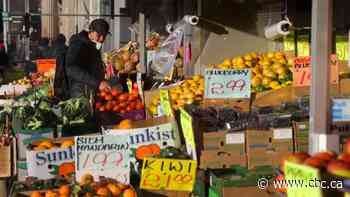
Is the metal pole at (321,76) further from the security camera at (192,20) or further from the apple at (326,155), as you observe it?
the security camera at (192,20)

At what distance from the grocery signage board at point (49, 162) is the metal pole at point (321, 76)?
223 centimetres

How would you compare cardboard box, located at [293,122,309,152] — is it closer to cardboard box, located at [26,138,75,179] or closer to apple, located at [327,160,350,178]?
cardboard box, located at [26,138,75,179]

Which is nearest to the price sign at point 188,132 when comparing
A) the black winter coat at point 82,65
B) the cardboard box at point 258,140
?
the cardboard box at point 258,140

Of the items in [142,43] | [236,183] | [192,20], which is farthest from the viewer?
[142,43]

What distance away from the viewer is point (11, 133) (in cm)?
627

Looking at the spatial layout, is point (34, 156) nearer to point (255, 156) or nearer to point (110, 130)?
point (110, 130)

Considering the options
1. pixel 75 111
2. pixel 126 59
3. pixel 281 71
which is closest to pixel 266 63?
pixel 281 71

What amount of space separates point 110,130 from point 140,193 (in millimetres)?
876

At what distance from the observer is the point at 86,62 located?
7871mm

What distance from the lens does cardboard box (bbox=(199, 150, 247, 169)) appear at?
4.59m

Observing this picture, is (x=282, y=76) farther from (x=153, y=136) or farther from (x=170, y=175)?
(x=170, y=175)

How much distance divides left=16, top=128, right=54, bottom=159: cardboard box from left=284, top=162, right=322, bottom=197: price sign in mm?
3358

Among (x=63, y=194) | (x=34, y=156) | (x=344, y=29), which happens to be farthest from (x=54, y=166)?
(x=344, y=29)

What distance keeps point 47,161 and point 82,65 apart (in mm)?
3127
